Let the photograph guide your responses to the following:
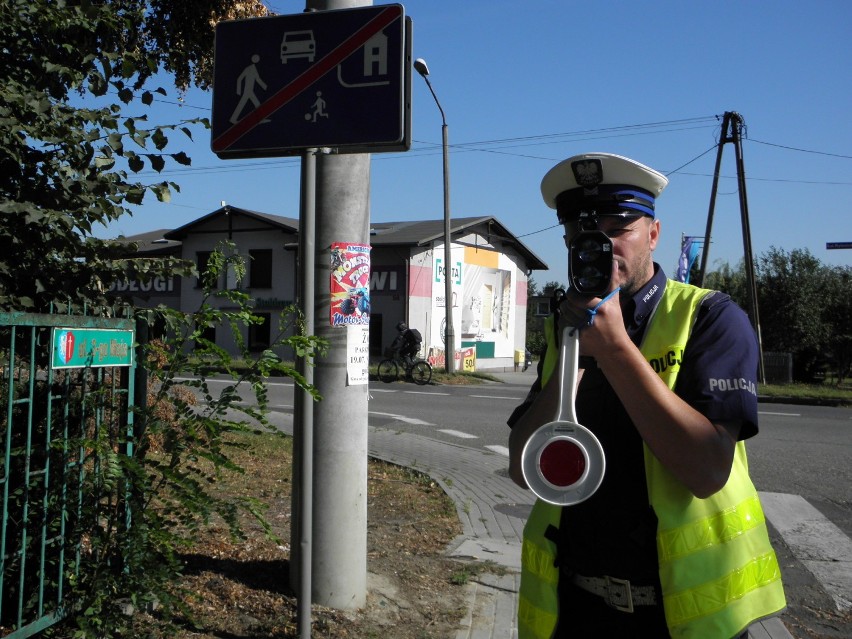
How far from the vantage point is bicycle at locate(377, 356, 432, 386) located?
24562 millimetres

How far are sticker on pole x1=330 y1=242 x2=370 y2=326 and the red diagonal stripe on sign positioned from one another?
879 millimetres

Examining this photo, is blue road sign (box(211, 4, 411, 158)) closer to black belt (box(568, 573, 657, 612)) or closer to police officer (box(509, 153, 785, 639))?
police officer (box(509, 153, 785, 639))

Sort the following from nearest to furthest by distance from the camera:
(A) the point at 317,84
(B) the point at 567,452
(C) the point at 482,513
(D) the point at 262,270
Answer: (B) the point at 567,452, (A) the point at 317,84, (C) the point at 482,513, (D) the point at 262,270

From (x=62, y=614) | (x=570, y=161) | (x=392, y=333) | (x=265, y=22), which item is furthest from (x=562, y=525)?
(x=392, y=333)

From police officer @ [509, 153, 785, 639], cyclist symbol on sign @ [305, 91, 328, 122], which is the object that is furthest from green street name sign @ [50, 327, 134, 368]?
police officer @ [509, 153, 785, 639]

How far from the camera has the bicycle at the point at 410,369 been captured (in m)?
24.6

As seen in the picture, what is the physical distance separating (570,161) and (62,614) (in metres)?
2.71

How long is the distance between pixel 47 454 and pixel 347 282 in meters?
1.66

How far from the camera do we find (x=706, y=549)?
182cm

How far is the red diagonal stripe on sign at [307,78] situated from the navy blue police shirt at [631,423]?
6.36ft

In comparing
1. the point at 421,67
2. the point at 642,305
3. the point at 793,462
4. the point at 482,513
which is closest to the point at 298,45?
the point at 642,305

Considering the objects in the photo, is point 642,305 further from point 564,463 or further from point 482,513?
point 482,513

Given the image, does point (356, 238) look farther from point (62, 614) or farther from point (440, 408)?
point (440, 408)

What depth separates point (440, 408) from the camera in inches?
618
